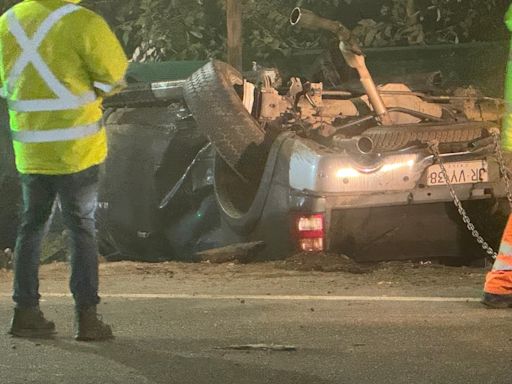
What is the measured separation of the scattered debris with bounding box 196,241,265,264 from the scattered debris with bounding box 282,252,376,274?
280 millimetres

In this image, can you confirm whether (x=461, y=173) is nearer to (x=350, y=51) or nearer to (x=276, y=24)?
(x=350, y=51)

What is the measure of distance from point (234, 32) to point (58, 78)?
757 centimetres

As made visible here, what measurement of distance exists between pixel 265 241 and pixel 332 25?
1.71 metres

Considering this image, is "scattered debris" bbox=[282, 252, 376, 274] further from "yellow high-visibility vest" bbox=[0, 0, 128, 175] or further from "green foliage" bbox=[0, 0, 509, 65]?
"green foliage" bbox=[0, 0, 509, 65]

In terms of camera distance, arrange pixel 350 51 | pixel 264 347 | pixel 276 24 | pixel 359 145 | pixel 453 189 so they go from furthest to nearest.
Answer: pixel 276 24, pixel 350 51, pixel 453 189, pixel 359 145, pixel 264 347

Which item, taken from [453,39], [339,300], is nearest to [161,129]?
[339,300]

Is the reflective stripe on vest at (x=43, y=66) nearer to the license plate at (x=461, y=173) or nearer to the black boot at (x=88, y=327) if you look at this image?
the black boot at (x=88, y=327)

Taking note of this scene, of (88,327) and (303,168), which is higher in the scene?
(303,168)

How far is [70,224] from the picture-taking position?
519 cm

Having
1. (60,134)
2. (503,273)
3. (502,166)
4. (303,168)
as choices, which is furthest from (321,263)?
(60,134)

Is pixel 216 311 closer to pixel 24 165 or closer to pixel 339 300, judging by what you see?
pixel 339 300

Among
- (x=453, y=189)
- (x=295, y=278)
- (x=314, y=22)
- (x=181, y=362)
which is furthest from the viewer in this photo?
(x=314, y=22)

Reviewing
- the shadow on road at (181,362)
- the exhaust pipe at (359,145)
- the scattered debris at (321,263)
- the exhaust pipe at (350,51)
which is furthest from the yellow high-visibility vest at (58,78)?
the exhaust pipe at (350,51)

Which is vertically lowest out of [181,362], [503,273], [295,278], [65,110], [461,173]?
[295,278]
